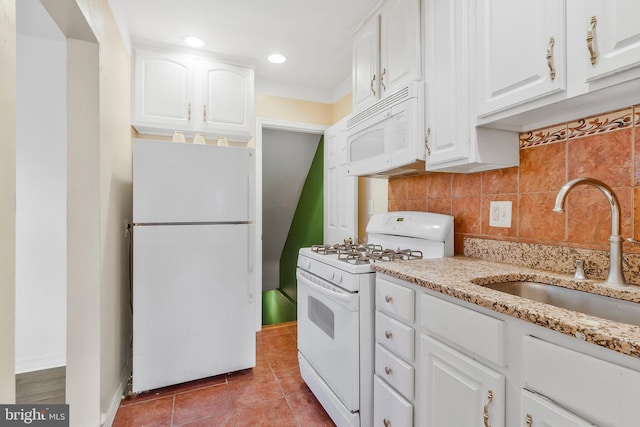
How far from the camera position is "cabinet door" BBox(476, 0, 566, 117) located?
104cm

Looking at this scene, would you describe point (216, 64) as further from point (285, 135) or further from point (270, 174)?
point (270, 174)

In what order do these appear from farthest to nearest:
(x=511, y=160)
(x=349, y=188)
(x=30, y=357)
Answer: (x=349, y=188), (x=30, y=357), (x=511, y=160)

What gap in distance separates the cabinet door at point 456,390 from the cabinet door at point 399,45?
4.39 feet

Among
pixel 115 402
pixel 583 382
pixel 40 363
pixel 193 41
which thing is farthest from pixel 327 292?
pixel 40 363

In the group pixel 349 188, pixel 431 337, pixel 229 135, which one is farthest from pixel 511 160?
pixel 229 135

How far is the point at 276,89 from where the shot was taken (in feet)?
10.2

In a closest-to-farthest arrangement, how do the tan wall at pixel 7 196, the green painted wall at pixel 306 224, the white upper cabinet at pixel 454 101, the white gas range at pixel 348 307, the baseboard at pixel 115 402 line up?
the tan wall at pixel 7 196
the white upper cabinet at pixel 454 101
the white gas range at pixel 348 307
the baseboard at pixel 115 402
the green painted wall at pixel 306 224

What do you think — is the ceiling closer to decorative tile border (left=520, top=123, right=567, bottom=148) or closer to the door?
decorative tile border (left=520, top=123, right=567, bottom=148)

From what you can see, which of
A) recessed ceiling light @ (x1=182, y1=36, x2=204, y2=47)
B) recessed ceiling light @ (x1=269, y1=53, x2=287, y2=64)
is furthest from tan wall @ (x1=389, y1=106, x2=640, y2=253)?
recessed ceiling light @ (x1=182, y1=36, x2=204, y2=47)

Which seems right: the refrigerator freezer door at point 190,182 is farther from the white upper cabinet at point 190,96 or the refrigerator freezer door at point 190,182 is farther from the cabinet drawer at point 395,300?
the cabinet drawer at point 395,300

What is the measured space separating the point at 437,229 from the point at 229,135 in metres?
1.89

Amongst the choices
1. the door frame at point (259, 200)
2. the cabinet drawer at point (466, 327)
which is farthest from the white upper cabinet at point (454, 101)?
the door frame at point (259, 200)

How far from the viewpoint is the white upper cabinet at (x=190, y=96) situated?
2352 mm

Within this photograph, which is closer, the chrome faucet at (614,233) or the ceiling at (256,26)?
the chrome faucet at (614,233)
